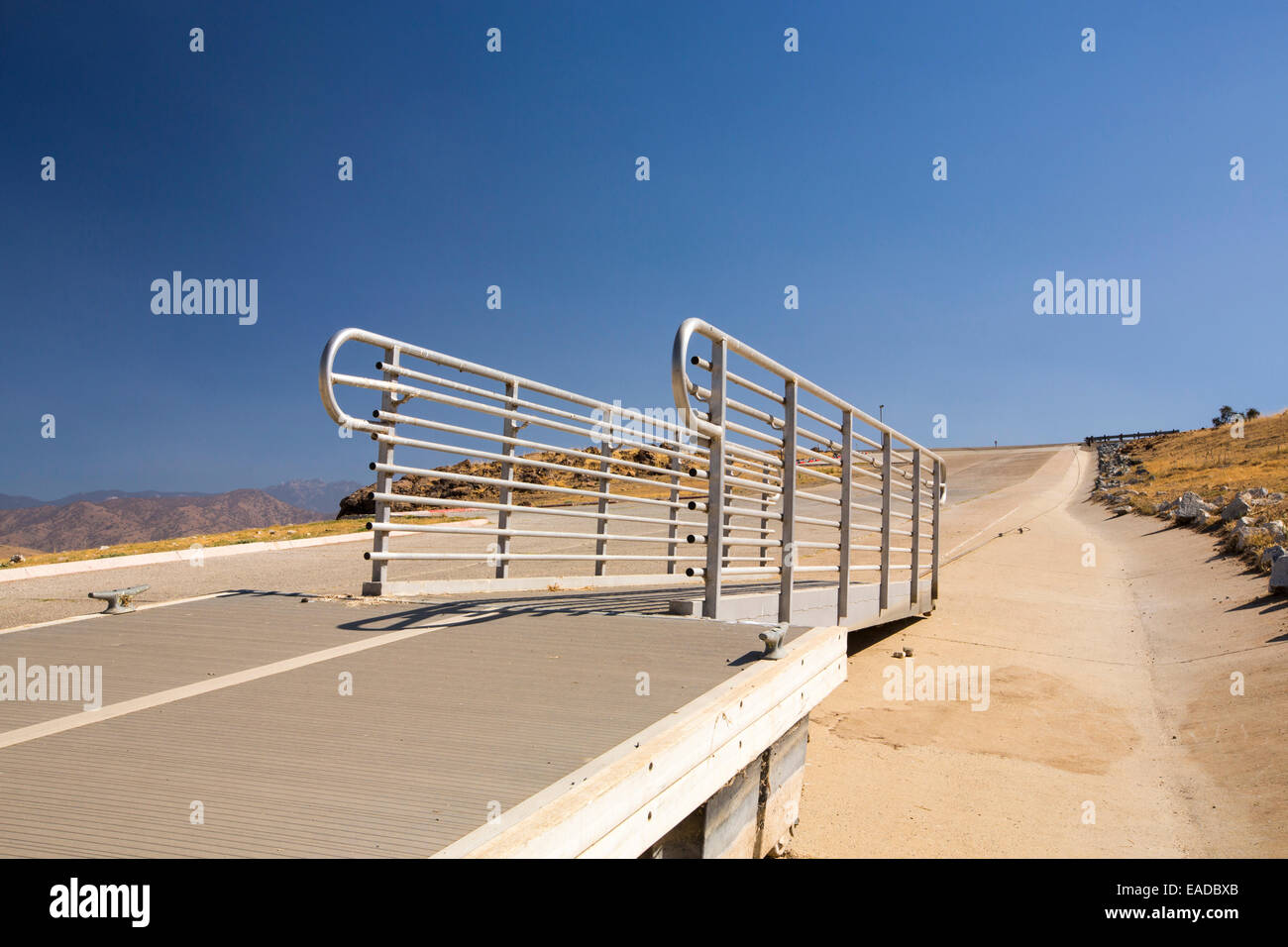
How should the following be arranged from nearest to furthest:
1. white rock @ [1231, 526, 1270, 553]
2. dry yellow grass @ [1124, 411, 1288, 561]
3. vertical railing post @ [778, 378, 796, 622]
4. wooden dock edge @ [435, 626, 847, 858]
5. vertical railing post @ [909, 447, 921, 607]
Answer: wooden dock edge @ [435, 626, 847, 858] < vertical railing post @ [778, 378, 796, 622] < vertical railing post @ [909, 447, 921, 607] < white rock @ [1231, 526, 1270, 553] < dry yellow grass @ [1124, 411, 1288, 561]

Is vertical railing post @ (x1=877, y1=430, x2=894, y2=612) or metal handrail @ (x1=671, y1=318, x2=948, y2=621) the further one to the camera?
vertical railing post @ (x1=877, y1=430, x2=894, y2=612)

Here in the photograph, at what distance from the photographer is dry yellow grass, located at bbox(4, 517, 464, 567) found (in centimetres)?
1196

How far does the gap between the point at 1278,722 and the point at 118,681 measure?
683 centimetres

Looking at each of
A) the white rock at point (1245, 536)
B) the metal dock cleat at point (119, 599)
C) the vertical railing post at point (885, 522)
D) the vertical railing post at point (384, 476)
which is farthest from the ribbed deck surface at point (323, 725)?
the white rock at point (1245, 536)

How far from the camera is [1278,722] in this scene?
17.5ft

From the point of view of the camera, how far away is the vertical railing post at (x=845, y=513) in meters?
6.18

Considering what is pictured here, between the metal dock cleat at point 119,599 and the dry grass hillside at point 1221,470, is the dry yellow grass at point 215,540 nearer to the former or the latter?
the metal dock cleat at point 119,599

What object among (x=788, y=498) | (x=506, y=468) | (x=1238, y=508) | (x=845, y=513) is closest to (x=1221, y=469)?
(x=1238, y=508)

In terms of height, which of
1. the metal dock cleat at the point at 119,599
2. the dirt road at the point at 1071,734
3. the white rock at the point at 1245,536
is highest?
the white rock at the point at 1245,536

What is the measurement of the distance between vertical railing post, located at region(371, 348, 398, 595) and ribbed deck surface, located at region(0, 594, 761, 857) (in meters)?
0.71

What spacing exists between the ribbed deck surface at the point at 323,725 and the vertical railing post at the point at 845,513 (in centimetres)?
235

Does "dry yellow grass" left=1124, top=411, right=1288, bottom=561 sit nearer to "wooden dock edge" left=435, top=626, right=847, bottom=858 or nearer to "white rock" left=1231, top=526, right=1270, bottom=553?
"white rock" left=1231, top=526, right=1270, bottom=553

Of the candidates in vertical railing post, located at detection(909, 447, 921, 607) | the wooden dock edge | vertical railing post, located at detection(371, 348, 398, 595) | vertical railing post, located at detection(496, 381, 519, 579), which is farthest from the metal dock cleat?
vertical railing post, located at detection(909, 447, 921, 607)
